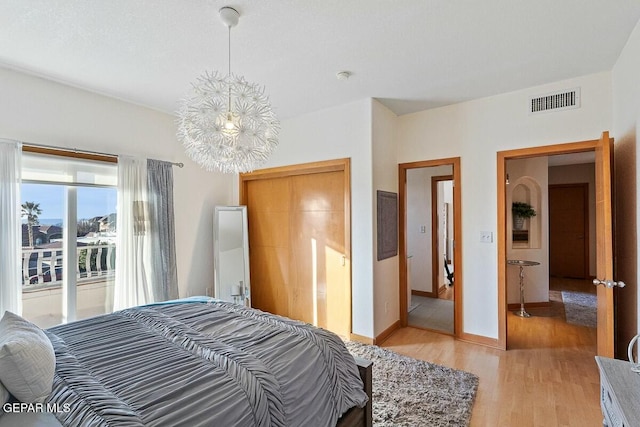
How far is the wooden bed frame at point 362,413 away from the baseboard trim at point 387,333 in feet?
4.94

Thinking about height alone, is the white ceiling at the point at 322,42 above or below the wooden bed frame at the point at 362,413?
above

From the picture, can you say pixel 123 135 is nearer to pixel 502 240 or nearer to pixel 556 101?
pixel 502 240

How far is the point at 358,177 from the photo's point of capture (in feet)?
11.2

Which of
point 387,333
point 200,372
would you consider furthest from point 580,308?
point 200,372

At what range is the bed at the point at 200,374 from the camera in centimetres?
111

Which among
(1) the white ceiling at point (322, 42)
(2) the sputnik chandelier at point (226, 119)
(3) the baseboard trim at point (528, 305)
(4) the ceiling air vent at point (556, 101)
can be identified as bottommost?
(3) the baseboard trim at point (528, 305)

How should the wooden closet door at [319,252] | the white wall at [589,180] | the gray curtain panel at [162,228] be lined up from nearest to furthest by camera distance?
the gray curtain panel at [162,228], the wooden closet door at [319,252], the white wall at [589,180]

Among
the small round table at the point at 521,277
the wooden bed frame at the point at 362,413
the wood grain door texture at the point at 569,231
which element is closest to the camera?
the wooden bed frame at the point at 362,413

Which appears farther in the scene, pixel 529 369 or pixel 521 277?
pixel 521 277

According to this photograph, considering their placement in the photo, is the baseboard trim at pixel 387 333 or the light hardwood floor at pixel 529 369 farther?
the baseboard trim at pixel 387 333

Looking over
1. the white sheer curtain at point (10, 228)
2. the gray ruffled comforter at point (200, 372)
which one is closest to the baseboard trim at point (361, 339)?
the gray ruffled comforter at point (200, 372)

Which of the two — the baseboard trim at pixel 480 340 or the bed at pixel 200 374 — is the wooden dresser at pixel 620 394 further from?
the baseboard trim at pixel 480 340

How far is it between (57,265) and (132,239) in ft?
2.14

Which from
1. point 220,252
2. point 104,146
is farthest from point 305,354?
point 104,146
